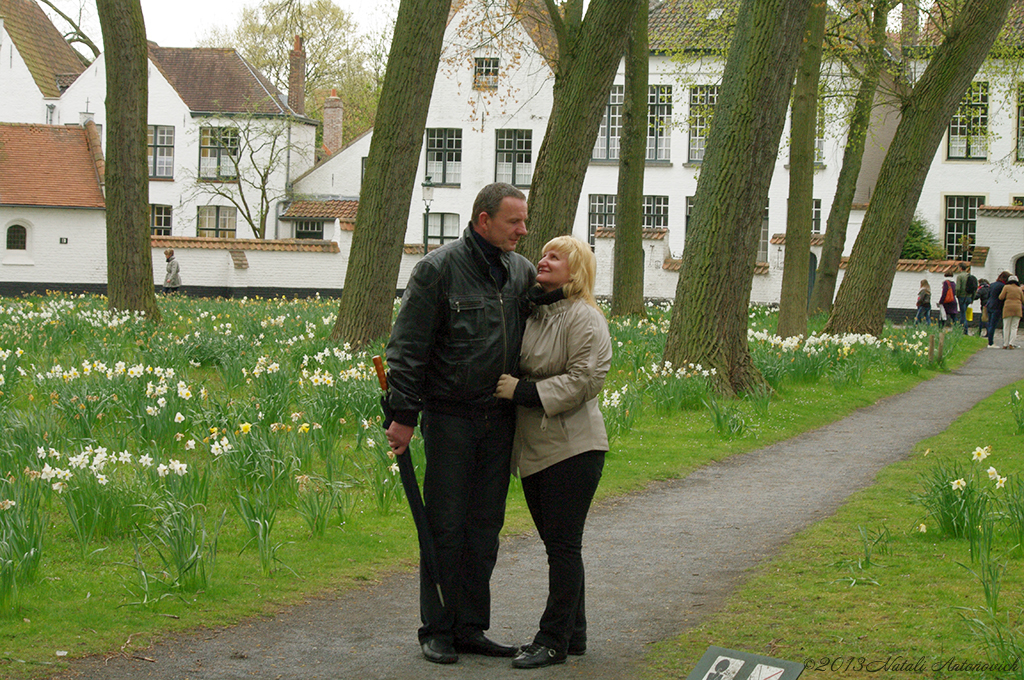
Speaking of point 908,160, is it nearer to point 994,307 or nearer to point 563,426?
point 994,307

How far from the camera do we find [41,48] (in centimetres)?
5178

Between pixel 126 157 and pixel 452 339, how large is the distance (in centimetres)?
1184

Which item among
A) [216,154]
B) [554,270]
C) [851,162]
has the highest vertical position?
[216,154]

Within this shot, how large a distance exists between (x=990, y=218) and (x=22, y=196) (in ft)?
109

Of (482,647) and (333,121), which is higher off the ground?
(333,121)

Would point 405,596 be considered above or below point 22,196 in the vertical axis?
below

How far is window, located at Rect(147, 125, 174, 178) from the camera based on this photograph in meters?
48.2

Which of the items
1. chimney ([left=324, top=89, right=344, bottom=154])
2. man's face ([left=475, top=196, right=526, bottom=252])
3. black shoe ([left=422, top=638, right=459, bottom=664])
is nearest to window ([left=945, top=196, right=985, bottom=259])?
chimney ([left=324, top=89, right=344, bottom=154])

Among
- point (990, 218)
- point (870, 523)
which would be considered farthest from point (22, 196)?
point (870, 523)

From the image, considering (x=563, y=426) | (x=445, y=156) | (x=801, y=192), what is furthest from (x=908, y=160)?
(x=445, y=156)

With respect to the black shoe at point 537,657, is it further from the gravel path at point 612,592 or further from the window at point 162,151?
the window at point 162,151

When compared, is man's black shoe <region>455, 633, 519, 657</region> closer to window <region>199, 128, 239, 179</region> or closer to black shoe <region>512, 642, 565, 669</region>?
black shoe <region>512, 642, 565, 669</region>

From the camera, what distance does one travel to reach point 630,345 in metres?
13.7

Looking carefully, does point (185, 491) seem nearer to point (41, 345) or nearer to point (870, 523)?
point (870, 523)
